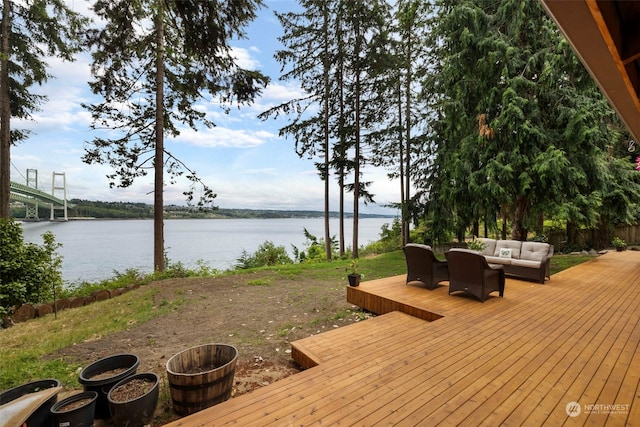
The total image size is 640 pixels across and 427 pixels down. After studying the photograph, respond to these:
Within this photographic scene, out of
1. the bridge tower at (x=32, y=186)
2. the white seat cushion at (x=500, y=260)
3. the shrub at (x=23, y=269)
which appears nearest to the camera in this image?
the shrub at (x=23, y=269)

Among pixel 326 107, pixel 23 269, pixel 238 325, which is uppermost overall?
pixel 326 107

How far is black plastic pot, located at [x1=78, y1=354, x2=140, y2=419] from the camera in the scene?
2.28 m

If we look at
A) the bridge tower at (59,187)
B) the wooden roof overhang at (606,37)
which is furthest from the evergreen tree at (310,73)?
the wooden roof overhang at (606,37)

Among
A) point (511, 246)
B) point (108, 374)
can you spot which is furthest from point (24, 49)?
point (511, 246)

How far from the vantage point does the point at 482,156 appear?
775 centimetres

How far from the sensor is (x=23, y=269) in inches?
226

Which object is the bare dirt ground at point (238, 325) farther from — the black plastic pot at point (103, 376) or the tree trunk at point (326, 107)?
the tree trunk at point (326, 107)

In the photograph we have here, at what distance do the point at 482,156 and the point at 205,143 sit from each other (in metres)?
9.67

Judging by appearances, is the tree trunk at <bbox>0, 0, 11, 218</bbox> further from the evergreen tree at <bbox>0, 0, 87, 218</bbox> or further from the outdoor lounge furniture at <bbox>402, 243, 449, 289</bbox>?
the outdoor lounge furniture at <bbox>402, 243, 449, 289</bbox>

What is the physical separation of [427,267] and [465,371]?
9.53 feet

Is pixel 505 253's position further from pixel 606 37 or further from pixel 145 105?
pixel 145 105

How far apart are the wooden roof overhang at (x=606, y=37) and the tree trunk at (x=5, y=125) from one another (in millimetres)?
11406

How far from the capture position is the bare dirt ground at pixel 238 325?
3.21 metres

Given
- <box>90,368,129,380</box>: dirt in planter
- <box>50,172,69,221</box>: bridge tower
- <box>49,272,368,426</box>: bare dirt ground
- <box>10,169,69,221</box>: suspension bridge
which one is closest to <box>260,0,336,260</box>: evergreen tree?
<box>49,272,368,426</box>: bare dirt ground
